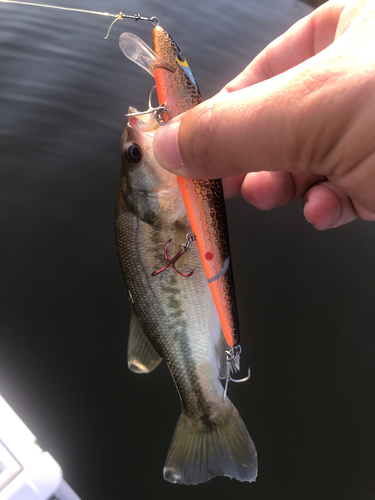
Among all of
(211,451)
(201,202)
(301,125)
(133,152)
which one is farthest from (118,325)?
(301,125)

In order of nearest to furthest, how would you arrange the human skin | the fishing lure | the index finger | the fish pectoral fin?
the human skin < the fishing lure < the index finger < the fish pectoral fin

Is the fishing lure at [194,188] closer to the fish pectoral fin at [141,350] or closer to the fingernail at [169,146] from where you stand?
the fingernail at [169,146]

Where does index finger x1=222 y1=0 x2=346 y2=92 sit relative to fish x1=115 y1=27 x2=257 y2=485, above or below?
above

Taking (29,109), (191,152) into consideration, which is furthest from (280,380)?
(29,109)

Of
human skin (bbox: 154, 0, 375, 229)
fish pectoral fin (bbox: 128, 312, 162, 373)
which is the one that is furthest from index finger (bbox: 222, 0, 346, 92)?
fish pectoral fin (bbox: 128, 312, 162, 373)

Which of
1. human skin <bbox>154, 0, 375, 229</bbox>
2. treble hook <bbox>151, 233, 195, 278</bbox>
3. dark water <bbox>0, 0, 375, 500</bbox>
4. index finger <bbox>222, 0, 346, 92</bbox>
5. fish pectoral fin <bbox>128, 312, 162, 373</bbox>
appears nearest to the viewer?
human skin <bbox>154, 0, 375, 229</bbox>

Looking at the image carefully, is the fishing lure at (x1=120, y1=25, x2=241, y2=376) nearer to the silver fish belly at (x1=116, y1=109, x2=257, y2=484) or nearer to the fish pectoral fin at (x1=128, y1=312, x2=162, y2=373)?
the silver fish belly at (x1=116, y1=109, x2=257, y2=484)

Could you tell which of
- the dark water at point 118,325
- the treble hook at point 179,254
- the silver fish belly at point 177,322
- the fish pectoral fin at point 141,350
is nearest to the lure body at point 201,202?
the treble hook at point 179,254
